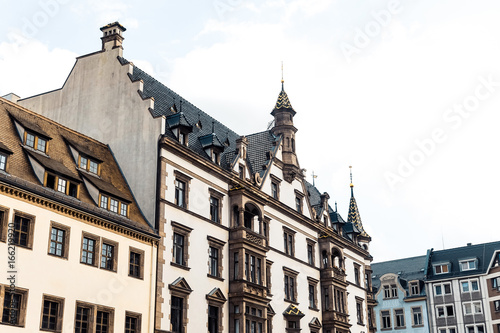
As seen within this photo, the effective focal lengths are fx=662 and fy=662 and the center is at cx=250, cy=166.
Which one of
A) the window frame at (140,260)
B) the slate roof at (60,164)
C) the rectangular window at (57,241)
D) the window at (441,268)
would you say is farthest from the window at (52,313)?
the window at (441,268)

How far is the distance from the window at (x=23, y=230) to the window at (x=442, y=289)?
227 ft

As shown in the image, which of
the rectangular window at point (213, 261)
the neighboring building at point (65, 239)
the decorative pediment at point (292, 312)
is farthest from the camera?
the decorative pediment at point (292, 312)

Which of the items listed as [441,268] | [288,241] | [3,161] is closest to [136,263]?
[3,161]

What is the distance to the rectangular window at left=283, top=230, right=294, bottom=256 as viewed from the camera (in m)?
55.8

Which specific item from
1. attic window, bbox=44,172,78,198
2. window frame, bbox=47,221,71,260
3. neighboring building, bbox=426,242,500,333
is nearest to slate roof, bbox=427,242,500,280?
neighboring building, bbox=426,242,500,333

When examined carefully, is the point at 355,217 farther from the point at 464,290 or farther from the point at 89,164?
the point at 89,164

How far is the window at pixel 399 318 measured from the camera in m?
90.9

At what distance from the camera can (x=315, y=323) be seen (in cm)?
5722

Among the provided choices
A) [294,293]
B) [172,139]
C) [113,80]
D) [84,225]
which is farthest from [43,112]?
[294,293]

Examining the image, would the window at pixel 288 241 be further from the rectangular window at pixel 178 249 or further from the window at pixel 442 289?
the window at pixel 442 289

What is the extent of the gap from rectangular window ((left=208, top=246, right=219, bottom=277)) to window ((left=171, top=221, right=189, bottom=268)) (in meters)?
2.97

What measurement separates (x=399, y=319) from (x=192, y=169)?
5637 cm

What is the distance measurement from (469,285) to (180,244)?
57063 mm

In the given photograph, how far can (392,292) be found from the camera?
304 feet
